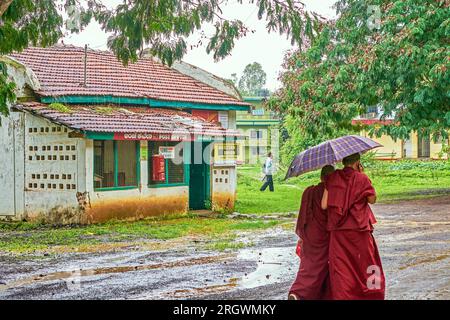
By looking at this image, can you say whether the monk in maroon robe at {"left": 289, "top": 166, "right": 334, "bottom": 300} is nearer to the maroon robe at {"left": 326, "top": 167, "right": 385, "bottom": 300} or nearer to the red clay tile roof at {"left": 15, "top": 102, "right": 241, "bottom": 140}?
the maroon robe at {"left": 326, "top": 167, "right": 385, "bottom": 300}

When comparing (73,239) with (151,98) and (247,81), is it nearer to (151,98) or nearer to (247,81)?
(151,98)

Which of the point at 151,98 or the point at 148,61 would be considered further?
the point at 148,61

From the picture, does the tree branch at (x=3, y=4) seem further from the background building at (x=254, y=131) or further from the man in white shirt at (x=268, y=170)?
the background building at (x=254, y=131)

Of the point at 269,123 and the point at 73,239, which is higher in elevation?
the point at 269,123

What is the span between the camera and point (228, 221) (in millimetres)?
19453

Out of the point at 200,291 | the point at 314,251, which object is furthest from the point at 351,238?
the point at 200,291

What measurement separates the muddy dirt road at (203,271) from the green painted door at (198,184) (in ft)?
20.1

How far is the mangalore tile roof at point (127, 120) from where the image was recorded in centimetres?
1812

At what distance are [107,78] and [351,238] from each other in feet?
53.1

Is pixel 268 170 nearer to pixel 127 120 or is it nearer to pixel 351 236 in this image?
pixel 127 120

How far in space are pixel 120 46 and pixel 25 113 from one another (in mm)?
7578

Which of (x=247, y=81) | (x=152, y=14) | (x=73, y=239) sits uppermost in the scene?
(x=247, y=81)
